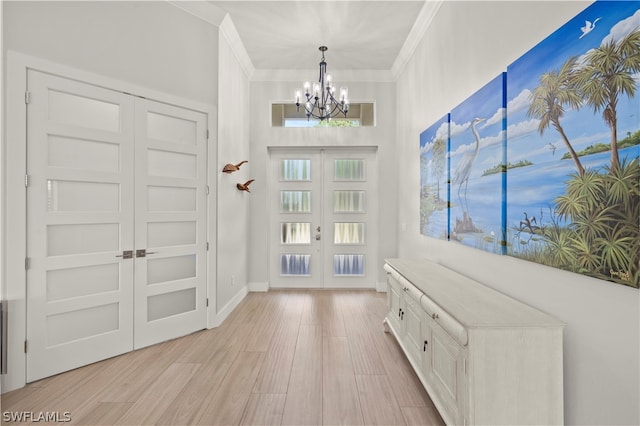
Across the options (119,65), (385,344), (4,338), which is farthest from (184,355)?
(119,65)

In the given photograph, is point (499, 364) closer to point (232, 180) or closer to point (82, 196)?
point (82, 196)

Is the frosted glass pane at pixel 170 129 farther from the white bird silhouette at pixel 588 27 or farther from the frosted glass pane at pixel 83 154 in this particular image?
the white bird silhouette at pixel 588 27

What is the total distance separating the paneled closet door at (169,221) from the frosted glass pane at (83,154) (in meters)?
0.21

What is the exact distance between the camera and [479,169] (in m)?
2.34

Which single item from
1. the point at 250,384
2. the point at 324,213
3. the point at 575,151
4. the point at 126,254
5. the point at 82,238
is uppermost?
the point at 575,151

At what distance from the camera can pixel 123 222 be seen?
292 centimetres

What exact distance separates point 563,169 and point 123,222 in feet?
10.7

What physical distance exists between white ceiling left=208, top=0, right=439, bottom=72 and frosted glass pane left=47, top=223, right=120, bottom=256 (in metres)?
2.55

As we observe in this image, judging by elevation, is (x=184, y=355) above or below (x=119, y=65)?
below

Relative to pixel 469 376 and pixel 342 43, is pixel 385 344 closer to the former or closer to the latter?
pixel 469 376

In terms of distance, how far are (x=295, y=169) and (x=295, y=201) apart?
0.52m

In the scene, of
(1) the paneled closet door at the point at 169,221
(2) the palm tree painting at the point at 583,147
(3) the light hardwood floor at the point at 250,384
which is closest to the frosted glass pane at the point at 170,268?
(1) the paneled closet door at the point at 169,221

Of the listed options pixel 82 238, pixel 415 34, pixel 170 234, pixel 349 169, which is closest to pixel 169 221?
pixel 170 234

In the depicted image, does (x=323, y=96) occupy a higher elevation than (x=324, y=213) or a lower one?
higher
